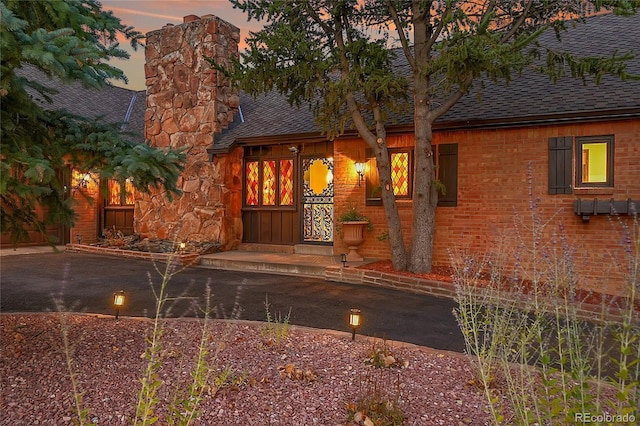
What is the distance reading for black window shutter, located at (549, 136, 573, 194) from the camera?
27.5ft

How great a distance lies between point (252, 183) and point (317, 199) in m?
2.34

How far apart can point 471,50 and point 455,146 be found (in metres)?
3.37

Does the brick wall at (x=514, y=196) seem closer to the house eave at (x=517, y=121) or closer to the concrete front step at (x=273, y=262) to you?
the house eave at (x=517, y=121)

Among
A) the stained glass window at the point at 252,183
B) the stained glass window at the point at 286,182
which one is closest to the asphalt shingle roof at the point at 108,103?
the stained glass window at the point at 252,183

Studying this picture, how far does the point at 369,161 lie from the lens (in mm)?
10672

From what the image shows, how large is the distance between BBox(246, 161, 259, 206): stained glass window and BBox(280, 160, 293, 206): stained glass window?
89 centimetres

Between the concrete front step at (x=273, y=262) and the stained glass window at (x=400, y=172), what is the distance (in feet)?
7.50

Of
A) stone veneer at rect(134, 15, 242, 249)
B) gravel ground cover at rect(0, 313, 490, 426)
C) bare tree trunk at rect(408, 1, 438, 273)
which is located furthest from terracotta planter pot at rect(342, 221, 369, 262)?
gravel ground cover at rect(0, 313, 490, 426)

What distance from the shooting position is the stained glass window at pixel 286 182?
12.6 m

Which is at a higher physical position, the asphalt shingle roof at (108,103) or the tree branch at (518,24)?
the asphalt shingle roof at (108,103)

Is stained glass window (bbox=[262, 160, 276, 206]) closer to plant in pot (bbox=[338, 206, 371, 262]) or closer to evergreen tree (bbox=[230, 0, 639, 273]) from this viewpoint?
plant in pot (bbox=[338, 206, 371, 262])

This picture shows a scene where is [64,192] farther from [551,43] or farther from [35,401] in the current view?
[551,43]

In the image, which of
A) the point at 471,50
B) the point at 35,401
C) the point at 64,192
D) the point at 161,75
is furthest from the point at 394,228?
the point at 161,75

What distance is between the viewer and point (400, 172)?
10.4 meters
